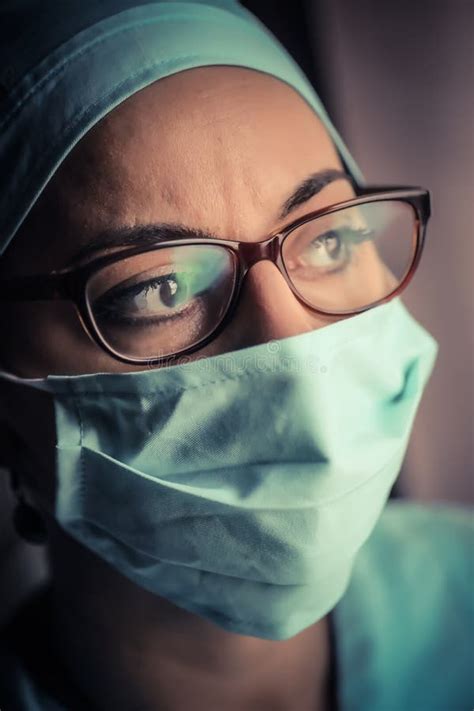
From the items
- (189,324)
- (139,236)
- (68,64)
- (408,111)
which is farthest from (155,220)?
(408,111)

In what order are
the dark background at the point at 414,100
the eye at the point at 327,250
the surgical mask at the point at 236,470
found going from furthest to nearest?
the dark background at the point at 414,100
the eye at the point at 327,250
the surgical mask at the point at 236,470

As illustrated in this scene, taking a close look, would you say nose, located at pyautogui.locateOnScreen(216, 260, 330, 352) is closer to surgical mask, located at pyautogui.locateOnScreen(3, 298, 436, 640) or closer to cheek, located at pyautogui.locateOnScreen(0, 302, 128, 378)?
surgical mask, located at pyautogui.locateOnScreen(3, 298, 436, 640)

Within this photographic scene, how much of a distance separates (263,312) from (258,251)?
0.07 m

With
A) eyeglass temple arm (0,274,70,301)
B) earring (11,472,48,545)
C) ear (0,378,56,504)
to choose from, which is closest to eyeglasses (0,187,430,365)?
eyeglass temple arm (0,274,70,301)

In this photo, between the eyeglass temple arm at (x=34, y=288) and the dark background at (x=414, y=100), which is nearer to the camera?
the eyeglass temple arm at (x=34, y=288)

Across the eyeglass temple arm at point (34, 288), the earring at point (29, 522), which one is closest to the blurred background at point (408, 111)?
the earring at point (29, 522)

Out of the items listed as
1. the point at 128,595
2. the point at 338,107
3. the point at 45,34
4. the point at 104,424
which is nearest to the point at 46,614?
the point at 128,595

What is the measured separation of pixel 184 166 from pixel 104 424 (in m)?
0.32

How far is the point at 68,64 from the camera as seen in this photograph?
0.75 metres

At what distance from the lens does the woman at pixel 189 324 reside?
70cm

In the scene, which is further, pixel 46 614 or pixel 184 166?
pixel 46 614

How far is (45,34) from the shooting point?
0.76 metres

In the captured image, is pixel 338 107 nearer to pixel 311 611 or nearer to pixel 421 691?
pixel 311 611

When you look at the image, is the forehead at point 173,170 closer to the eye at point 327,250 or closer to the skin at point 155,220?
the skin at point 155,220
